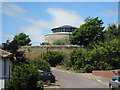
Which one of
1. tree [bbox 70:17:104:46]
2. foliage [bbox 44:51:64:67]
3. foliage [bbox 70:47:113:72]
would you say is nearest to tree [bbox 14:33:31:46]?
tree [bbox 70:17:104:46]

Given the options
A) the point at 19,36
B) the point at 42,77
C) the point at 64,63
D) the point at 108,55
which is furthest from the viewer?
the point at 19,36

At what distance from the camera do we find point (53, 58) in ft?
143

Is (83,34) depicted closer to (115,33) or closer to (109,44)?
(115,33)

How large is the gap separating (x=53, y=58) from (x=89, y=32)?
12.6m

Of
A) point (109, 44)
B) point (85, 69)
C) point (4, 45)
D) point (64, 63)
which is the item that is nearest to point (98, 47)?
point (109, 44)

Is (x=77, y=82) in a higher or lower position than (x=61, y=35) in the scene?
lower

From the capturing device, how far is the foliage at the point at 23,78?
524 inches

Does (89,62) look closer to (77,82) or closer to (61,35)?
(77,82)

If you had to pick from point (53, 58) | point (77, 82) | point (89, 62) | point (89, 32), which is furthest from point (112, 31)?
point (77, 82)

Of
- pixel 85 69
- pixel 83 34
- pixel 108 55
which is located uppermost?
pixel 83 34

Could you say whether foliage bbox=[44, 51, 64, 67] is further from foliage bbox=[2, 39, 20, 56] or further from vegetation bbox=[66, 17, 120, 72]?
foliage bbox=[2, 39, 20, 56]

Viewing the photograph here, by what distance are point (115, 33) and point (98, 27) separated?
4650 millimetres

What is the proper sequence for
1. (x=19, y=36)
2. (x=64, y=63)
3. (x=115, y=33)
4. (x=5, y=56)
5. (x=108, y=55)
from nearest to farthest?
(x=5, y=56) < (x=108, y=55) < (x=64, y=63) < (x=115, y=33) < (x=19, y=36)

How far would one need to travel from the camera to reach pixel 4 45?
2223cm
